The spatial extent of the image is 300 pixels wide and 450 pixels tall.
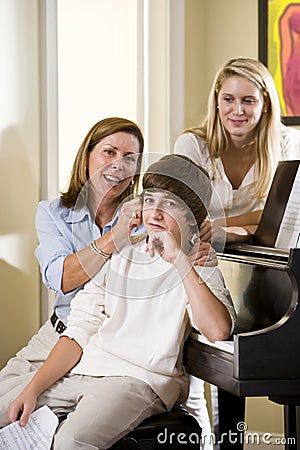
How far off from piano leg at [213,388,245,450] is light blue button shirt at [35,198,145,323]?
509 millimetres

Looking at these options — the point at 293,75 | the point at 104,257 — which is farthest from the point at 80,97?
the point at 104,257

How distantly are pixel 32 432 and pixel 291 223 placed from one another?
2.78ft

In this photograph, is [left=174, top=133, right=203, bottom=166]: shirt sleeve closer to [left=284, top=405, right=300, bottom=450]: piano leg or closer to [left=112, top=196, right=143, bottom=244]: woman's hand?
[left=112, top=196, right=143, bottom=244]: woman's hand

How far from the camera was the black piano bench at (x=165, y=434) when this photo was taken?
202 centimetres

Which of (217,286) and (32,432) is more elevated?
(217,286)

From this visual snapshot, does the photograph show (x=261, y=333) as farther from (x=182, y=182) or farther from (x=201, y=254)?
(x=182, y=182)

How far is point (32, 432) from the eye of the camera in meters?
2.05

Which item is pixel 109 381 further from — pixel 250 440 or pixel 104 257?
pixel 250 440

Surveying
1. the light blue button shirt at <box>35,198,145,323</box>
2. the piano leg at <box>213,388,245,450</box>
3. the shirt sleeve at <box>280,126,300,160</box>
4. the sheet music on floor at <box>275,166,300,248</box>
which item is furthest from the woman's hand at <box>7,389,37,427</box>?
the shirt sleeve at <box>280,126,300,160</box>

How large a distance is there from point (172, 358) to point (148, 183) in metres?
0.43

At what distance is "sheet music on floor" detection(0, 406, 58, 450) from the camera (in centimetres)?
201

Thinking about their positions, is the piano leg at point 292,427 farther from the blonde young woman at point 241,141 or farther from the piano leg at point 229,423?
the blonde young woman at point 241,141

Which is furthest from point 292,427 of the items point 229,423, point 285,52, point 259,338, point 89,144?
point 285,52

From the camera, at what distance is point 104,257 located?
221 centimetres
